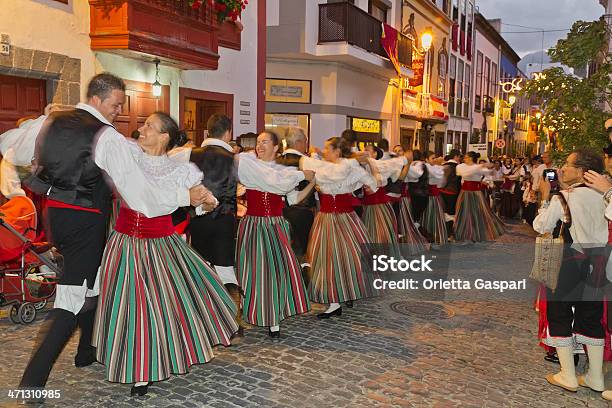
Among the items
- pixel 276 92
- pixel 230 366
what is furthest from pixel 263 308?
pixel 276 92

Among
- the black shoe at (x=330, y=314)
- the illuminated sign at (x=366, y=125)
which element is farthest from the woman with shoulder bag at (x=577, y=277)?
the illuminated sign at (x=366, y=125)

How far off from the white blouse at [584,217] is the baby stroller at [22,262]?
461 centimetres

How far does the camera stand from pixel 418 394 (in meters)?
4.51

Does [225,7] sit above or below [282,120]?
above

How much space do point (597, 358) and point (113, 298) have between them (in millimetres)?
3762

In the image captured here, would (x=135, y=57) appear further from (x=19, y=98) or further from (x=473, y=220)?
(x=473, y=220)

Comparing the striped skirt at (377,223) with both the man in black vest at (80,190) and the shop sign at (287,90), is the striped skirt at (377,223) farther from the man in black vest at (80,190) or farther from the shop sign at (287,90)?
the shop sign at (287,90)

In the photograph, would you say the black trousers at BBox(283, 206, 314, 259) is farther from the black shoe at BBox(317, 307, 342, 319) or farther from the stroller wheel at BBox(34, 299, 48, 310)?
the stroller wheel at BBox(34, 299, 48, 310)

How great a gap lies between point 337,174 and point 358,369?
208 cm

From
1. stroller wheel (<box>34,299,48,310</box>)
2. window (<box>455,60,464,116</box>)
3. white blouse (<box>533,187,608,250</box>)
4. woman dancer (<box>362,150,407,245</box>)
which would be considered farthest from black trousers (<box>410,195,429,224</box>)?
window (<box>455,60,464,116</box>)

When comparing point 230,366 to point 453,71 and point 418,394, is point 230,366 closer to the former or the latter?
point 418,394

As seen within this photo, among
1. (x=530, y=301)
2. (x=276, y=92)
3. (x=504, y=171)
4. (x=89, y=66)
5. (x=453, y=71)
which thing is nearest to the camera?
(x=530, y=301)

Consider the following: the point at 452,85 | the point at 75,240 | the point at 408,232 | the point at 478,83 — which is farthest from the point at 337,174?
the point at 478,83

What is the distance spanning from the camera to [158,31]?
30.4 ft
